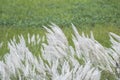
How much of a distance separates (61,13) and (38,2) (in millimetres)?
1381

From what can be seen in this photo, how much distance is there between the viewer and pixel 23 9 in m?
11.3

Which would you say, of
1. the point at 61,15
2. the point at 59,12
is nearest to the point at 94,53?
the point at 61,15

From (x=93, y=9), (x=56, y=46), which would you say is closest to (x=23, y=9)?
(x=93, y=9)

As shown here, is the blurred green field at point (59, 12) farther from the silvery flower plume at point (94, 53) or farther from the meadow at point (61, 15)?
Result: the silvery flower plume at point (94, 53)

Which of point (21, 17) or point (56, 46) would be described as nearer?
point (56, 46)

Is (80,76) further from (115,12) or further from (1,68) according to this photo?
(115,12)

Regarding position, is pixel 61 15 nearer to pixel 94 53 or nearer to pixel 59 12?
pixel 59 12

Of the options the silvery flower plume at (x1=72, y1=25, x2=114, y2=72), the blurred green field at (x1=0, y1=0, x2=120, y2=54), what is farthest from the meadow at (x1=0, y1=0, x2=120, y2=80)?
the silvery flower plume at (x1=72, y1=25, x2=114, y2=72)

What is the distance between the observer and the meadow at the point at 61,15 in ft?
30.2

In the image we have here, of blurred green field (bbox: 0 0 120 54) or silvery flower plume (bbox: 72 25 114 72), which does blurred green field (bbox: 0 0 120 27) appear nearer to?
blurred green field (bbox: 0 0 120 54)

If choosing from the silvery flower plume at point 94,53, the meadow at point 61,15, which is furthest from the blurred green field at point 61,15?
the silvery flower plume at point 94,53

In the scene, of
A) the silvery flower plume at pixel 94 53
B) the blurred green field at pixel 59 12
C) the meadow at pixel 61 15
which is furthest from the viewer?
the blurred green field at pixel 59 12

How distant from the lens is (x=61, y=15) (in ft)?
35.5

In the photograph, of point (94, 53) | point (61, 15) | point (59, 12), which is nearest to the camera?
point (94, 53)
